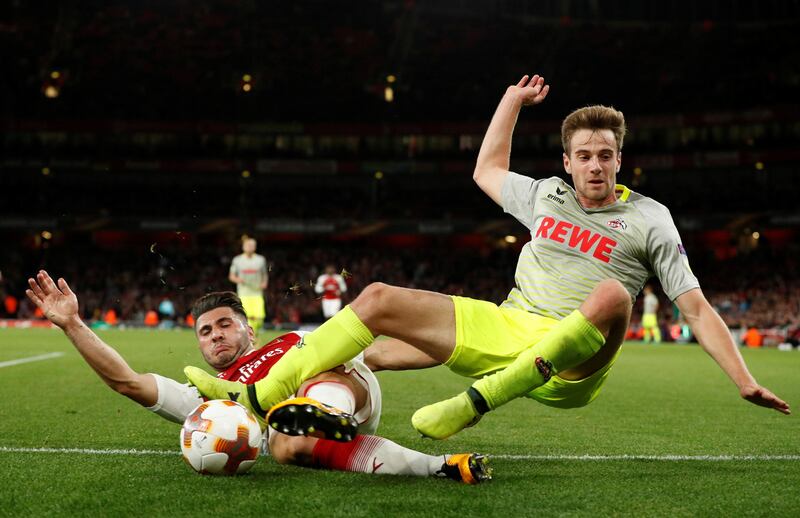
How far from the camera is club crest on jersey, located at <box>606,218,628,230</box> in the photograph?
14.9 feet

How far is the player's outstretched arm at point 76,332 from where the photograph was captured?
4320 mm

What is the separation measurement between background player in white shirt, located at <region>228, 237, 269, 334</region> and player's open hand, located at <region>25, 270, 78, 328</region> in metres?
11.5

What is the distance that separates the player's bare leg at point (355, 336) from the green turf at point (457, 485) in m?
0.41

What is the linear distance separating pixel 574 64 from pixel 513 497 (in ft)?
129

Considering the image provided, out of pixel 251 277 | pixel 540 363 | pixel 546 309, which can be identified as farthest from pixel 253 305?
pixel 540 363

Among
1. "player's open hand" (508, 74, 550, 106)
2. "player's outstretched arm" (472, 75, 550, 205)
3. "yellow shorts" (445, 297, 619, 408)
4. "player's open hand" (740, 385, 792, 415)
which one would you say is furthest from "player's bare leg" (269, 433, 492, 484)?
"player's open hand" (508, 74, 550, 106)

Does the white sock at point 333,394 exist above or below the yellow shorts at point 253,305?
above

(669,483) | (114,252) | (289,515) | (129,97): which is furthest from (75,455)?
(129,97)

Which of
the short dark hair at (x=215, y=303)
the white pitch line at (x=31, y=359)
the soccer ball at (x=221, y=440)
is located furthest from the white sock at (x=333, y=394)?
the white pitch line at (x=31, y=359)

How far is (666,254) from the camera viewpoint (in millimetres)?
4426

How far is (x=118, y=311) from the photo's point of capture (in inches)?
1329

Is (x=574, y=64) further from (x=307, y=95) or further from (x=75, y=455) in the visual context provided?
(x=75, y=455)

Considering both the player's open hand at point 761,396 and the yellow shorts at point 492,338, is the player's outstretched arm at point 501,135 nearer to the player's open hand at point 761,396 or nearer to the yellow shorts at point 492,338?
the yellow shorts at point 492,338

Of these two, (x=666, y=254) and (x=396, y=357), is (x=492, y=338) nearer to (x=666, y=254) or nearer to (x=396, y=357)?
(x=396, y=357)
